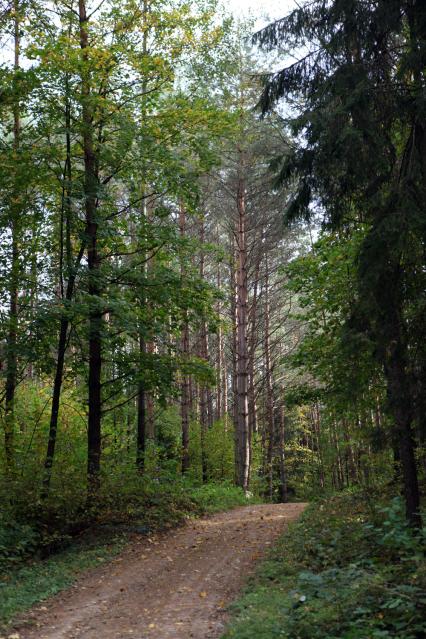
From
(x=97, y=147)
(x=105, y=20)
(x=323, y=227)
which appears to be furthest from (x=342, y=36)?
(x=105, y=20)

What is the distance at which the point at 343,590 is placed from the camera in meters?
5.38

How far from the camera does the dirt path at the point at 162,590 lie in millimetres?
5805

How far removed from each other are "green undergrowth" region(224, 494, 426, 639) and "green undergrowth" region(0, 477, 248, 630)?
2.75 meters

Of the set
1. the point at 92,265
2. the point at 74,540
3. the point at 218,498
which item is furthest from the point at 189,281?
the point at 218,498

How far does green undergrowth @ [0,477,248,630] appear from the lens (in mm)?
7320

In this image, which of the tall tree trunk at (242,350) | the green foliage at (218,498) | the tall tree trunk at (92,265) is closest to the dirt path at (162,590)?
the tall tree trunk at (92,265)

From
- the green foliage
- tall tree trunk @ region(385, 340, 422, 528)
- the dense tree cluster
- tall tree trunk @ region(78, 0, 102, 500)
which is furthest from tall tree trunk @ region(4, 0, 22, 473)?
tall tree trunk @ region(385, 340, 422, 528)

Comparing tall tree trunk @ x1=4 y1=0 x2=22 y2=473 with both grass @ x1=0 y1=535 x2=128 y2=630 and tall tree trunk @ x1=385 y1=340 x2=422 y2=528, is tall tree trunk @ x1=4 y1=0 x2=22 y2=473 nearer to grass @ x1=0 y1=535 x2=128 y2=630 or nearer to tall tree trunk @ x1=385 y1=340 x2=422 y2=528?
grass @ x1=0 y1=535 x2=128 y2=630

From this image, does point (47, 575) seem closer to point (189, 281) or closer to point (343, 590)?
point (343, 590)

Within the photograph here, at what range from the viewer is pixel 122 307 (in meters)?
10.5

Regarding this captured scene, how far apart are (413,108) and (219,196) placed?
481 inches

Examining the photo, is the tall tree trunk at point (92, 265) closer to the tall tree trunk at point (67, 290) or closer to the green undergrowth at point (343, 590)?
the tall tree trunk at point (67, 290)

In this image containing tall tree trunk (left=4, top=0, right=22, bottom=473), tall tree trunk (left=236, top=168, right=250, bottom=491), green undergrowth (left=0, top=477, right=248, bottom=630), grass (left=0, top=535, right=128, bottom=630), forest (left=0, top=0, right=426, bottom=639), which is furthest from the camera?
tall tree trunk (left=236, top=168, right=250, bottom=491)

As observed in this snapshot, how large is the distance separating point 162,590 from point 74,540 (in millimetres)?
3562
